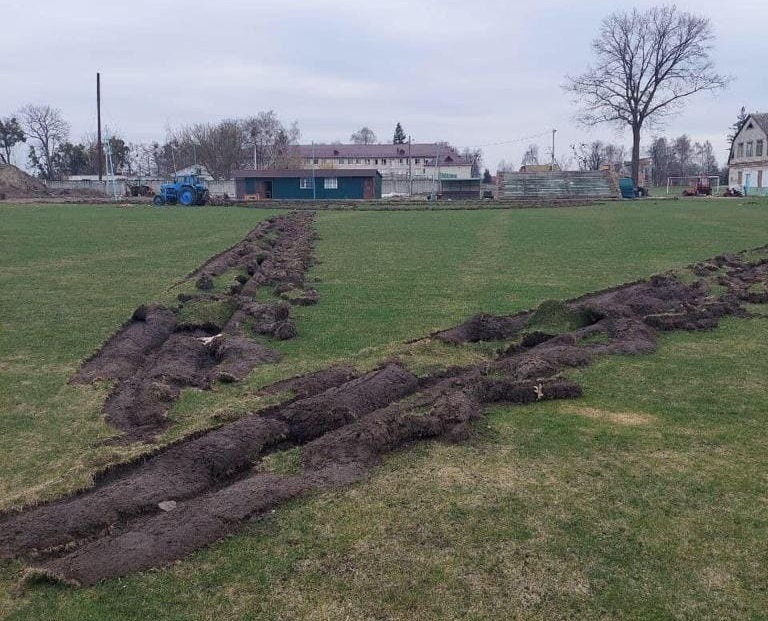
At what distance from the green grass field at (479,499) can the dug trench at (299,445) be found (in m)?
0.18

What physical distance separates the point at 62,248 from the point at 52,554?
18.6m

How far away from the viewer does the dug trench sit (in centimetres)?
432

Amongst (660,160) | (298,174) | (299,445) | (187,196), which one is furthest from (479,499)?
(660,160)

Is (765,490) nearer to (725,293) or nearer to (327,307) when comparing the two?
(327,307)

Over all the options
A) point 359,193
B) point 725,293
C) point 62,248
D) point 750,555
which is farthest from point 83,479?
point 359,193

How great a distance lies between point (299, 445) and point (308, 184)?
57686mm

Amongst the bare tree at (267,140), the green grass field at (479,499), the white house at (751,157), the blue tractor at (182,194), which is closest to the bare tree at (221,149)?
the bare tree at (267,140)

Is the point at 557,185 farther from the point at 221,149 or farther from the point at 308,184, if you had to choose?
the point at 221,149

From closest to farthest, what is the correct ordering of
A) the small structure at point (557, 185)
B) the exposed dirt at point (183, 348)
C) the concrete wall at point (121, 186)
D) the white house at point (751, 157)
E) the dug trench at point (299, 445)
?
1. the dug trench at point (299, 445)
2. the exposed dirt at point (183, 348)
3. the small structure at point (557, 185)
4. the white house at point (751, 157)
5. the concrete wall at point (121, 186)

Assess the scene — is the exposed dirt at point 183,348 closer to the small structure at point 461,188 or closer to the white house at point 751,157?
the small structure at point 461,188

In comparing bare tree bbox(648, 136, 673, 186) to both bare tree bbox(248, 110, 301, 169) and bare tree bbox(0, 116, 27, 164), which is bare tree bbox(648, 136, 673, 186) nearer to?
bare tree bbox(248, 110, 301, 169)

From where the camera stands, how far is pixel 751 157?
68.5 m

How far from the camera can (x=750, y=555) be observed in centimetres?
411

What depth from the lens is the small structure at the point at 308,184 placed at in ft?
202
